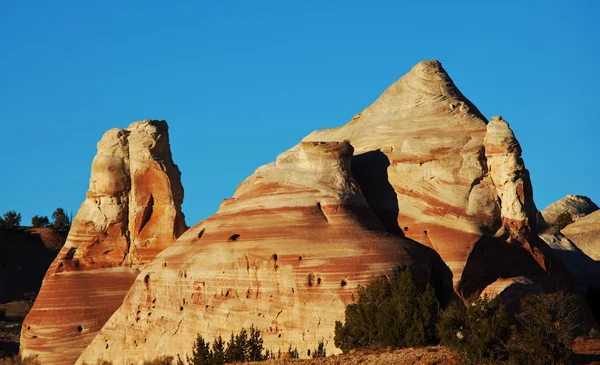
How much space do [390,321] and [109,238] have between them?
1716 cm

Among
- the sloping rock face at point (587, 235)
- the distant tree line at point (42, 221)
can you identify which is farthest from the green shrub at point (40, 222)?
the sloping rock face at point (587, 235)

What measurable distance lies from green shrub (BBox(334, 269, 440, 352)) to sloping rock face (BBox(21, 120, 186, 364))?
14097 mm

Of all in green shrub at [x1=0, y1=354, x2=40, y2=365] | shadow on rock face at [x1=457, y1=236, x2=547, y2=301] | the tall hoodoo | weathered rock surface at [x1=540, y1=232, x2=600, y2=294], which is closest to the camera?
shadow on rock face at [x1=457, y1=236, x2=547, y2=301]

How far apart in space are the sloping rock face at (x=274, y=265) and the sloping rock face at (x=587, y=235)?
23.5 metres

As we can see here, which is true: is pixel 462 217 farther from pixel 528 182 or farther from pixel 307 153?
pixel 307 153

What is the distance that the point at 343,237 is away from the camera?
40844mm

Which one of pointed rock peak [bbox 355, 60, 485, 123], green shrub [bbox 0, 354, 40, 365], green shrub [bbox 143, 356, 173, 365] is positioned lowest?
green shrub [bbox 143, 356, 173, 365]

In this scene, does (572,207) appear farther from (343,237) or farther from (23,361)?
(343,237)

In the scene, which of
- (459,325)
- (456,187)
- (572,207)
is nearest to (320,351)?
(459,325)

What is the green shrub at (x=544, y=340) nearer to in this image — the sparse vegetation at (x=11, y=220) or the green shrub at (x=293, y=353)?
the green shrub at (x=293, y=353)

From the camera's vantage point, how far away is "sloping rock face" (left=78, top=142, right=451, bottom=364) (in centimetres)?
4012

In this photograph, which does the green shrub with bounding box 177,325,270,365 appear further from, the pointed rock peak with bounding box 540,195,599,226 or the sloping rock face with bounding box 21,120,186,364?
the pointed rock peak with bounding box 540,195,599,226

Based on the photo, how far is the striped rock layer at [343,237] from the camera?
4050 cm

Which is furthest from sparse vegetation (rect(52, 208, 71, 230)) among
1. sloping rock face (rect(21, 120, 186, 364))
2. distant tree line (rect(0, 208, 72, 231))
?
sloping rock face (rect(21, 120, 186, 364))
